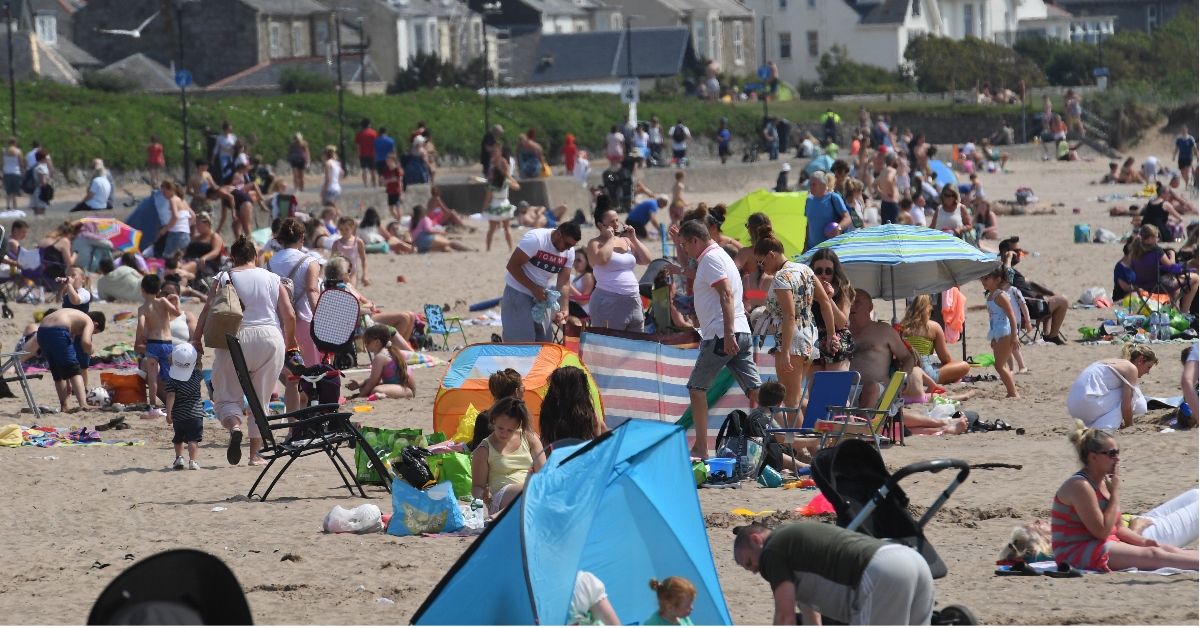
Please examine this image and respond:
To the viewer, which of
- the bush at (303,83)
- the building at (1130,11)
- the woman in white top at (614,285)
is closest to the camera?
the woman in white top at (614,285)

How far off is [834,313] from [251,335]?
137 inches

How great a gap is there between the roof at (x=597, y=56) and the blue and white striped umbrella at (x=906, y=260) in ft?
175

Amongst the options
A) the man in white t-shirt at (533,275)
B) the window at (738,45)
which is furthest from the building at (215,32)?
the man in white t-shirt at (533,275)

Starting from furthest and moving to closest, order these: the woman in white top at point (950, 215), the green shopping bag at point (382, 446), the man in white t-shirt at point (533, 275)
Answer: the woman in white top at point (950, 215), the man in white t-shirt at point (533, 275), the green shopping bag at point (382, 446)

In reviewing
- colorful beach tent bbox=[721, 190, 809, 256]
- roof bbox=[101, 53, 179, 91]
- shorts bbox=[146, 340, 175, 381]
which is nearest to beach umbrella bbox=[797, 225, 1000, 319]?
colorful beach tent bbox=[721, 190, 809, 256]

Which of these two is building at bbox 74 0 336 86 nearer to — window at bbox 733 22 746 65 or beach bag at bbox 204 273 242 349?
window at bbox 733 22 746 65

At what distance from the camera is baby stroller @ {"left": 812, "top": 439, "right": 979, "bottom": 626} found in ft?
16.1

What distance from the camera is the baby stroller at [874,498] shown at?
16.1 ft

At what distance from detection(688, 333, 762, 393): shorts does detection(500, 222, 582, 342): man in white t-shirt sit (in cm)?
145

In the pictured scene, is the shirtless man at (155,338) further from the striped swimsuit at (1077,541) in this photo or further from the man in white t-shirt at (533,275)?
the striped swimsuit at (1077,541)

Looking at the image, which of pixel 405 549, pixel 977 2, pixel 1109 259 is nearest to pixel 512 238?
pixel 1109 259

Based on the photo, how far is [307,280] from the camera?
950 centimetres

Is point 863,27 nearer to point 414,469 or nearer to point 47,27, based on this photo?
point 47,27

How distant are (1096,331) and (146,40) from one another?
5403cm
